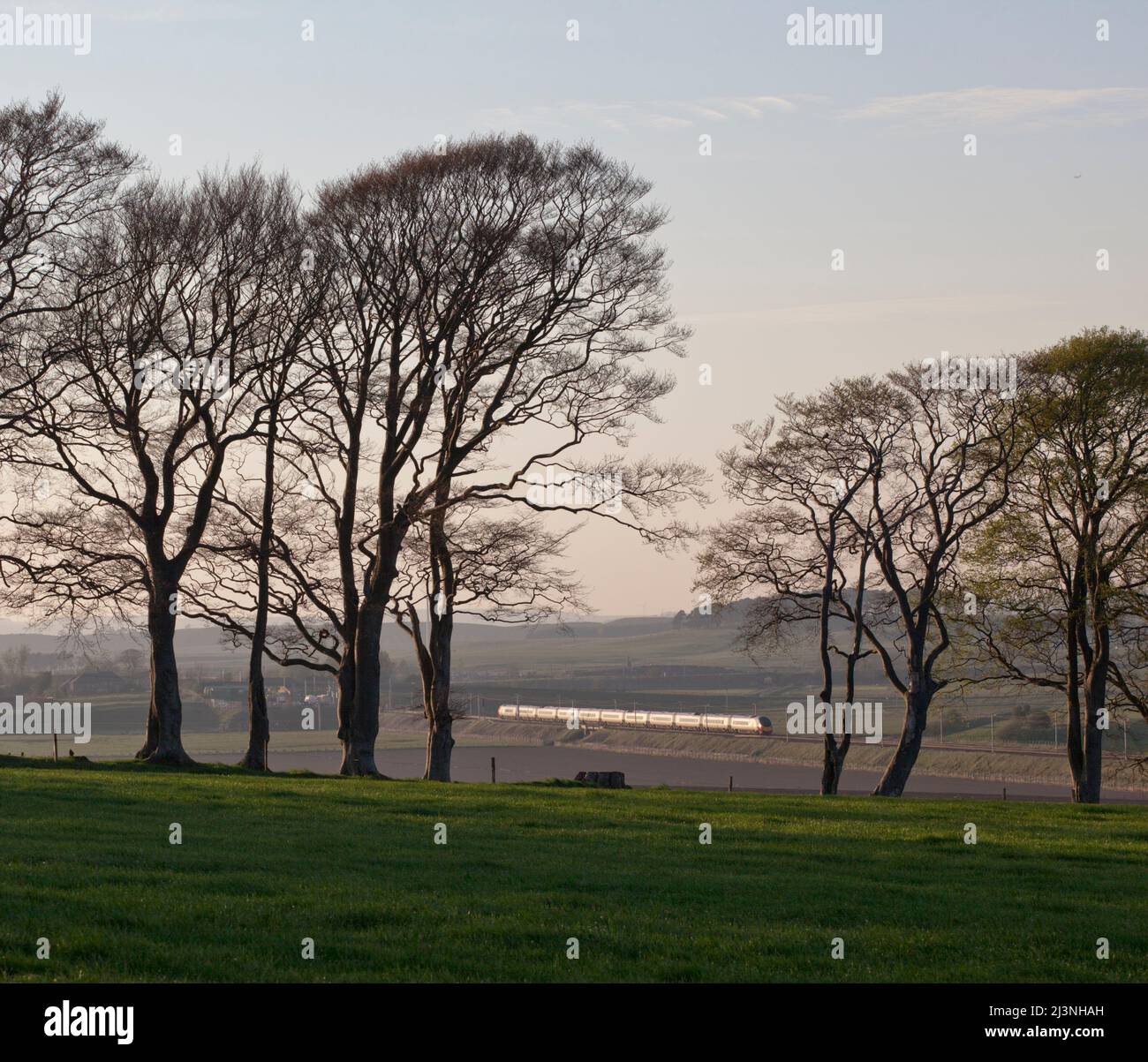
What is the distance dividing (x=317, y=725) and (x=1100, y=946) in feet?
515

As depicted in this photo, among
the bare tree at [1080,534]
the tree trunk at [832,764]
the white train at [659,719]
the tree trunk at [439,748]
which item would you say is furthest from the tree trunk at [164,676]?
the white train at [659,719]

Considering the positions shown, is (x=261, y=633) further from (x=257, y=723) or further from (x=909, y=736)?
(x=909, y=736)

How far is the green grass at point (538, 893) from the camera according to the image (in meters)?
10.1

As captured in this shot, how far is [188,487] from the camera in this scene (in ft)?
128

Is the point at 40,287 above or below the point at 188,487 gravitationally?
above

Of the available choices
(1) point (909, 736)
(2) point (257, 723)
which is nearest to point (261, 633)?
(2) point (257, 723)

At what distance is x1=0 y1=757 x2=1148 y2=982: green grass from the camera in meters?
10.1

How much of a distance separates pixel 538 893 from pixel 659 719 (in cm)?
13234

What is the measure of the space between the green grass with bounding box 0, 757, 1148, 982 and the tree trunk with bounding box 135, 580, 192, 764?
38.2 feet

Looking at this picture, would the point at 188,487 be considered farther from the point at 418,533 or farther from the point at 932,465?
the point at 932,465

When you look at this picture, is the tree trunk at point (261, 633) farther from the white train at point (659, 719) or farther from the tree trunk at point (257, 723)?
the white train at point (659, 719)

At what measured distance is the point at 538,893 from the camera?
13.4 meters

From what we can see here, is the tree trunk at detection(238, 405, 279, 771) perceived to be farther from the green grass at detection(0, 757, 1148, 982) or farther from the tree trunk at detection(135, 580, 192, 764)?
the green grass at detection(0, 757, 1148, 982)

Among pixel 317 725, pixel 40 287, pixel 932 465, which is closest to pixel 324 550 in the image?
pixel 40 287
